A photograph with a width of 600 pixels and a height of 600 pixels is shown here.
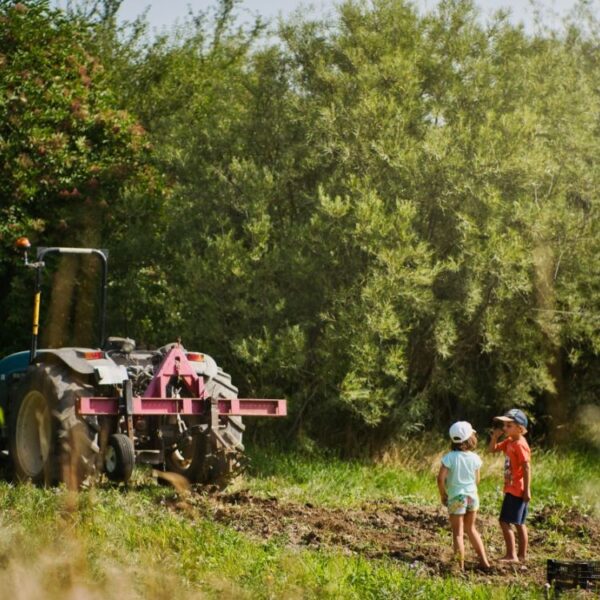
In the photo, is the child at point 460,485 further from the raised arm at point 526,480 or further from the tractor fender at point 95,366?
the tractor fender at point 95,366

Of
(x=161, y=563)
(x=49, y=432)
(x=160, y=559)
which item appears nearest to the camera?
(x=161, y=563)

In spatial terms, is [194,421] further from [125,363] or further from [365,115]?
[365,115]

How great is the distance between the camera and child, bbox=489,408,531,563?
31.0ft

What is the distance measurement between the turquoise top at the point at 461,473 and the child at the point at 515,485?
51 cm

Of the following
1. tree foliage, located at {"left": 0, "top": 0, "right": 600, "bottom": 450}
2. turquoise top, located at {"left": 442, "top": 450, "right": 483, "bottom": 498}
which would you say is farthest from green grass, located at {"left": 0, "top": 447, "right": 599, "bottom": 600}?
tree foliage, located at {"left": 0, "top": 0, "right": 600, "bottom": 450}

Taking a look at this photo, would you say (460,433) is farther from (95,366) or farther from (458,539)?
(95,366)

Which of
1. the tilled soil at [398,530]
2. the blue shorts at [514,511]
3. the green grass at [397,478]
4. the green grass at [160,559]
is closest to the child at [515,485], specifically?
the blue shorts at [514,511]

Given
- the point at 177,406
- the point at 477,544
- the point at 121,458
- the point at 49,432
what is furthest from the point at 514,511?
the point at 49,432

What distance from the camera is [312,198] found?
53.1 feet

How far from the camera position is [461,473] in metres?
9.16

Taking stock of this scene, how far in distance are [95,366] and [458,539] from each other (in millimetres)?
→ 4040

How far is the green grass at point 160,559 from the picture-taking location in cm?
625

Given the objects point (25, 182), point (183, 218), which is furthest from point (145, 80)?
point (183, 218)

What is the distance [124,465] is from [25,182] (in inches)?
328
